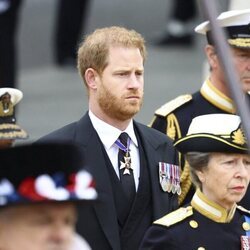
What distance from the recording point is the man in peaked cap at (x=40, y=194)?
13.6 feet

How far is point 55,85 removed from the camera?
14539 mm

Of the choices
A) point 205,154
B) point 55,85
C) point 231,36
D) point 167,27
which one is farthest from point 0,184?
point 167,27

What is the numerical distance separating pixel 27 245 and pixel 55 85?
10.4 metres

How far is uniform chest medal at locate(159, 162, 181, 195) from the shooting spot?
683cm

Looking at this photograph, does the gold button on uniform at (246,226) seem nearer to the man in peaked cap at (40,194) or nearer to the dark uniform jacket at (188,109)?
the dark uniform jacket at (188,109)

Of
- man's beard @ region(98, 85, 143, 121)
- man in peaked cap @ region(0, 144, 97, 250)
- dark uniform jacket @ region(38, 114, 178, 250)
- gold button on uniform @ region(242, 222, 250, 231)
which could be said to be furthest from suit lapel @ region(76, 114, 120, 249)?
man in peaked cap @ region(0, 144, 97, 250)

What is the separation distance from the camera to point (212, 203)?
20.8 feet

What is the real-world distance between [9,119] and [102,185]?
687mm

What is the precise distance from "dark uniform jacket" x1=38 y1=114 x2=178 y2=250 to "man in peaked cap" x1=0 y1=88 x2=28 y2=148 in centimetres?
15

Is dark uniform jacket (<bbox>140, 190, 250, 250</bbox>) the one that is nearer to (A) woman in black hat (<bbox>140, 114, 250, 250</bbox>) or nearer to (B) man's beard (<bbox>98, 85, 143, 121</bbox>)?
(A) woman in black hat (<bbox>140, 114, 250, 250</bbox>)

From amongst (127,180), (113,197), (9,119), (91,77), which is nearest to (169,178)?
(127,180)

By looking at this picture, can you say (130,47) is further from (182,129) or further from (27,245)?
(27,245)

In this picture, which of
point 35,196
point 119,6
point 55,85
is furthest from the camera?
point 119,6

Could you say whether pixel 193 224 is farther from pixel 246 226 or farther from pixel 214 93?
pixel 214 93
